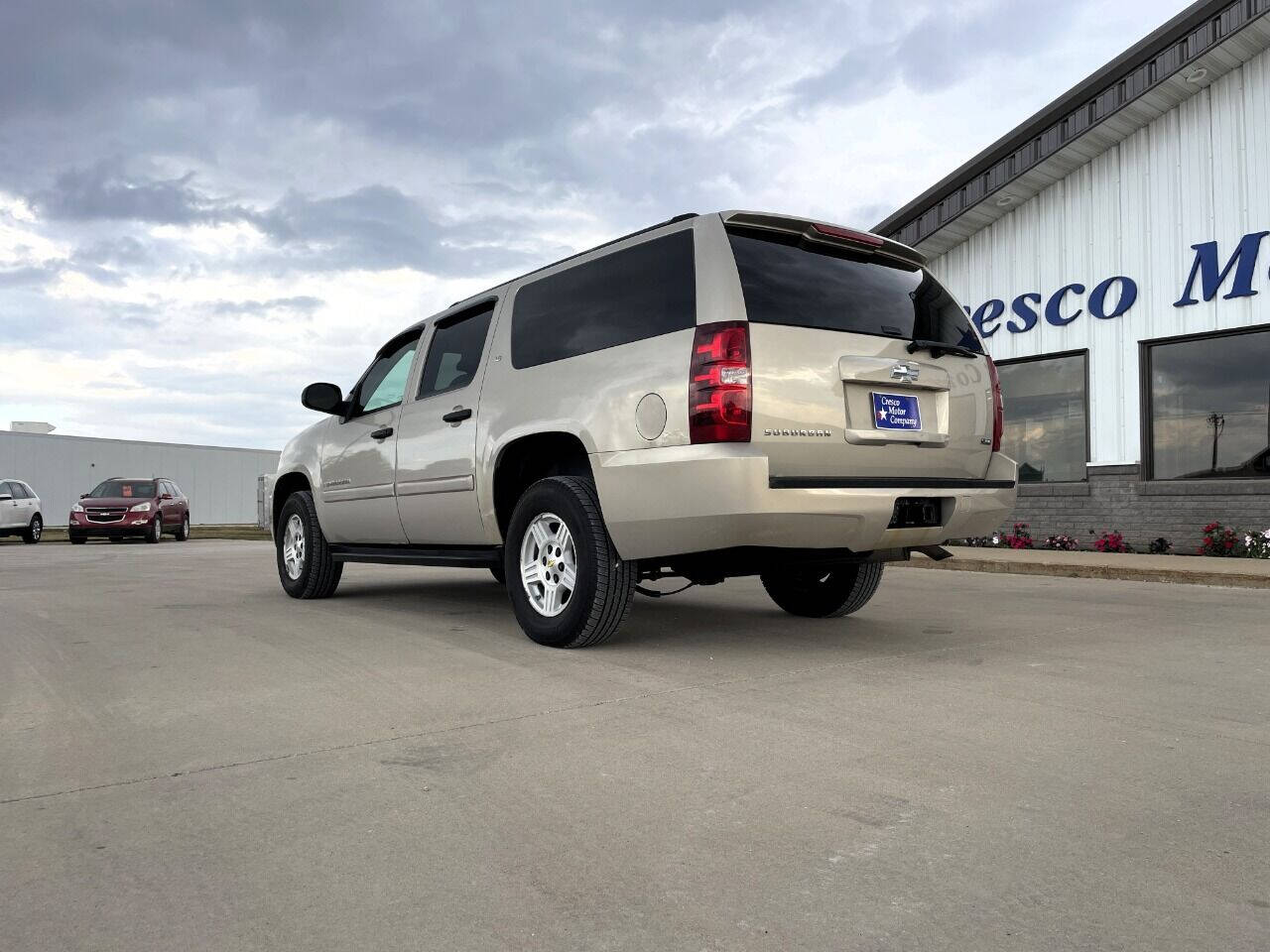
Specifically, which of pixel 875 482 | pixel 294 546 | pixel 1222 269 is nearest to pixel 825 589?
pixel 875 482

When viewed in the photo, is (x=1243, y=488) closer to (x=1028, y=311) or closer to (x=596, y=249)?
(x=1028, y=311)

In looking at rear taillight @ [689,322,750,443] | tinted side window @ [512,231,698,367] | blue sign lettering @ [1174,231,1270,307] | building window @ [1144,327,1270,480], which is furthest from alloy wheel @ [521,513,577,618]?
blue sign lettering @ [1174,231,1270,307]

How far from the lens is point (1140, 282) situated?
13.6m

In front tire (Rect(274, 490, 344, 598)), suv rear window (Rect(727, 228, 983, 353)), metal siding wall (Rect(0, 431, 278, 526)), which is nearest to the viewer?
suv rear window (Rect(727, 228, 983, 353))

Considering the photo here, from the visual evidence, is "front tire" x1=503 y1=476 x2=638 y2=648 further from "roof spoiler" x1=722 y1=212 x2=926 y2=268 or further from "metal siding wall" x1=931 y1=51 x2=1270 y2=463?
"metal siding wall" x1=931 y1=51 x2=1270 y2=463

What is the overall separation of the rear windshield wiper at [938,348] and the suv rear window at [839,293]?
0.21 feet

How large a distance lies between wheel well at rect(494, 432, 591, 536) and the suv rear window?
1276 millimetres

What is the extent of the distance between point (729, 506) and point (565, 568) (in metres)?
1.24

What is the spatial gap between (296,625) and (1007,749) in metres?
4.76

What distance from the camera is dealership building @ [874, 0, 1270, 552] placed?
12539mm

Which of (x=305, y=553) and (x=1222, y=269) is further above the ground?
(x=1222, y=269)

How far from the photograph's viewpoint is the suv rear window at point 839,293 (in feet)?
16.4

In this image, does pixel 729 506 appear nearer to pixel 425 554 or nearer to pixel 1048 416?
pixel 425 554

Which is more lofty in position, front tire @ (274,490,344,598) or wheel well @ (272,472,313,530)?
wheel well @ (272,472,313,530)
